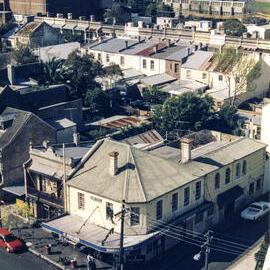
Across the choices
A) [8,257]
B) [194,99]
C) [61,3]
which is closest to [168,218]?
[8,257]

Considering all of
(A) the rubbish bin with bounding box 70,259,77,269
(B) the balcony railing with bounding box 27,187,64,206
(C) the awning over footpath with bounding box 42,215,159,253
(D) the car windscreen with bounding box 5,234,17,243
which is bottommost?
(A) the rubbish bin with bounding box 70,259,77,269

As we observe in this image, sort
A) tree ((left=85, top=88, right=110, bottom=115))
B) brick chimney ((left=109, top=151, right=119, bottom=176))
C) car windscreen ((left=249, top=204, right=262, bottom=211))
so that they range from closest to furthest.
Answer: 1. brick chimney ((left=109, top=151, right=119, bottom=176))
2. car windscreen ((left=249, top=204, right=262, bottom=211))
3. tree ((left=85, top=88, right=110, bottom=115))

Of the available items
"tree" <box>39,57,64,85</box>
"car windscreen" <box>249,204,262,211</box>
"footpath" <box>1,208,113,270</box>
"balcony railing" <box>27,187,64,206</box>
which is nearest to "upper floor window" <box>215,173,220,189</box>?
"car windscreen" <box>249,204,262,211</box>

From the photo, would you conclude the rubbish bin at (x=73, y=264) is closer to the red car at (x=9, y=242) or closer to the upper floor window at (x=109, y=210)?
the upper floor window at (x=109, y=210)

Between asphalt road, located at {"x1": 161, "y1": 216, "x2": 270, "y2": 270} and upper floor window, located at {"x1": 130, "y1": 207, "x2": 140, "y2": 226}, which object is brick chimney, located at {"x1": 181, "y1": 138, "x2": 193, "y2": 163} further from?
upper floor window, located at {"x1": 130, "y1": 207, "x2": 140, "y2": 226}

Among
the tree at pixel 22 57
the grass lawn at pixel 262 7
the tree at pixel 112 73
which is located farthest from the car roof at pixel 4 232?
the grass lawn at pixel 262 7

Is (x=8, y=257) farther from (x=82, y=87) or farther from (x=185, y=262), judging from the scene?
(x=82, y=87)

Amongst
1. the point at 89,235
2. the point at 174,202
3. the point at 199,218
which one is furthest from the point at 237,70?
the point at 89,235
